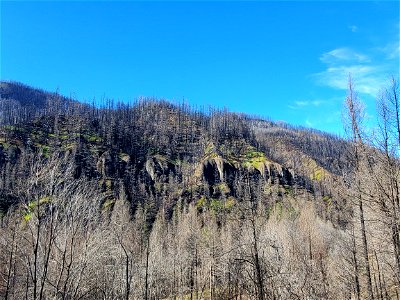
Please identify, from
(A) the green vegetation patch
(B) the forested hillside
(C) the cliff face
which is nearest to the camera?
(B) the forested hillside

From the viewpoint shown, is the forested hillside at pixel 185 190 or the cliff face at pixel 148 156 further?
the cliff face at pixel 148 156

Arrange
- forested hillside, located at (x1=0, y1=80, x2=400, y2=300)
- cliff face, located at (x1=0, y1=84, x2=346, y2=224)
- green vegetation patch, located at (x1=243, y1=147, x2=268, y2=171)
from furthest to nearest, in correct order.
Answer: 1. green vegetation patch, located at (x1=243, y1=147, x2=268, y2=171)
2. cliff face, located at (x1=0, y1=84, x2=346, y2=224)
3. forested hillside, located at (x1=0, y1=80, x2=400, y2=300)

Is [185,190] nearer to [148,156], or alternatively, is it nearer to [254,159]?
[148,156]

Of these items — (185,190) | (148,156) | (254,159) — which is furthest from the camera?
(254,159)

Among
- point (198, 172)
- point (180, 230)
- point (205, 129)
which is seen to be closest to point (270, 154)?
point (205, 129)

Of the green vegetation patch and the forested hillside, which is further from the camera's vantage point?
the green vegetation patch

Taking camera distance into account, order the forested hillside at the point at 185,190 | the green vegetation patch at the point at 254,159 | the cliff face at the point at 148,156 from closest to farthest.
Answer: the forested hillside at the point at 185,190
the cliff face at the point at 148,156
the green vegetation patch at the point at 254,159

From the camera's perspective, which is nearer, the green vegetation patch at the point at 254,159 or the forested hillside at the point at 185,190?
the forested hillside at the point at 185,190

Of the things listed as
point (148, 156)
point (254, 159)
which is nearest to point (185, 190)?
point (148, 156)

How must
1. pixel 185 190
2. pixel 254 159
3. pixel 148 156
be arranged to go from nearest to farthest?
1. pixel 185 190
2. pixel 148 156
3. pixel 254 159

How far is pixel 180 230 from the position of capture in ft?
255

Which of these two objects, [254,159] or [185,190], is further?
[254,159]

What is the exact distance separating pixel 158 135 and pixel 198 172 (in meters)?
50.7

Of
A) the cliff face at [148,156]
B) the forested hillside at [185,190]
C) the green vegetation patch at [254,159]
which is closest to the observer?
the forested hillside at [185,190]
